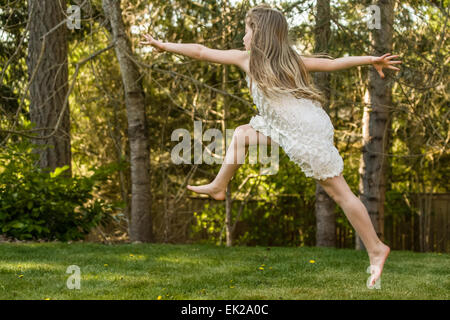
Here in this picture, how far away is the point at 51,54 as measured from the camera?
29.1 feet

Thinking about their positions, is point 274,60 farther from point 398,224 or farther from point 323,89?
point 398,224

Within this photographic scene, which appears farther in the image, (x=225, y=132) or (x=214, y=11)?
(x=225, y=132)

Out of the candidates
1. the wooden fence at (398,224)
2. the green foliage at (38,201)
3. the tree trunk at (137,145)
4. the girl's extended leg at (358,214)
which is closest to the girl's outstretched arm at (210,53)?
the girl's extended leg at (358,214)

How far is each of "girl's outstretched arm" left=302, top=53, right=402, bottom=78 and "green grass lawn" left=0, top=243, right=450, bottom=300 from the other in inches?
59.0

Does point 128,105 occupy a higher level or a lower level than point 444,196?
higher

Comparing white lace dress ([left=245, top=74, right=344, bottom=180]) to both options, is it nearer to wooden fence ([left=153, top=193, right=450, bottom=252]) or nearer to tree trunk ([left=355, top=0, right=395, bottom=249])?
tree trunk ([left=355, top=0, right=395, bottom=249])

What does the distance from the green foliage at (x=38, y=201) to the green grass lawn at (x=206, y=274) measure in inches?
28.6

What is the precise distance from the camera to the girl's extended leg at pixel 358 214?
11.5ft

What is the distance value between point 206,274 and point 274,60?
1817 mm

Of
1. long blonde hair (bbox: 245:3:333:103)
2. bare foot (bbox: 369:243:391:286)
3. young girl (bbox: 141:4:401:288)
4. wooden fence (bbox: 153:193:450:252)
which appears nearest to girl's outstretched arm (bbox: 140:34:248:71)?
young girl (bbox: 141:4:401:288)

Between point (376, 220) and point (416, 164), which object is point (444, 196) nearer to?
point (416, 164)

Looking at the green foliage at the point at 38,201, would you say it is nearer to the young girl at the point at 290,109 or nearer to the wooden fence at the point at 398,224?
the wooden fence at the point at 398,224
